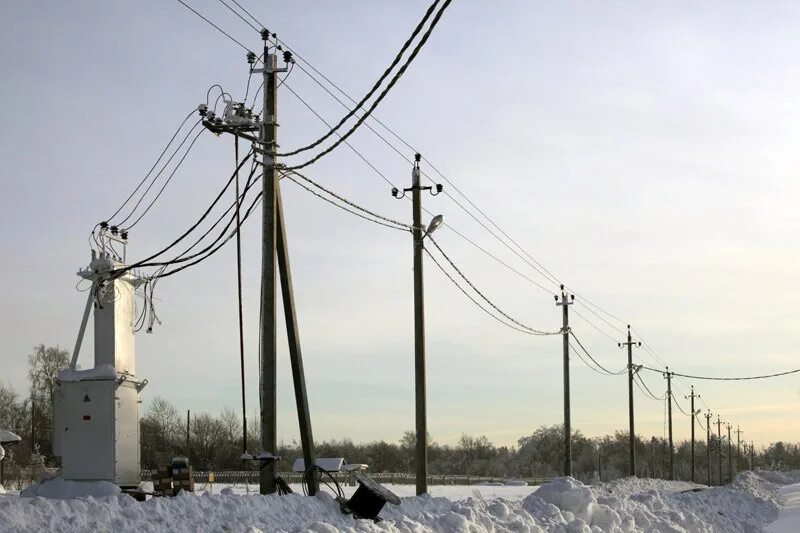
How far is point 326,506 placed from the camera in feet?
52.7

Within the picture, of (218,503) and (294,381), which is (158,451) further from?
(218,503)

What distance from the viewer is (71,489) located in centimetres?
2234

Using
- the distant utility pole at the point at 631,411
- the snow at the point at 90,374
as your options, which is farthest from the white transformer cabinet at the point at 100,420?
the distant utility pole at the point at 631,411

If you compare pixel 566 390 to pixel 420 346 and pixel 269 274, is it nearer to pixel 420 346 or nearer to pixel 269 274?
pixel 420 346

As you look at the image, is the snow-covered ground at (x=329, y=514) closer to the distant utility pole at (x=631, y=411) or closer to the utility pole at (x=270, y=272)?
the utility pole at (x=270, y=272)

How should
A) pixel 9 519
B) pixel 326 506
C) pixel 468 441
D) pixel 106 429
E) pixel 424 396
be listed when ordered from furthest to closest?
pixel 468 441, pixel 424 396, pixel 106 429, pixel 326 506, pixel 9 519

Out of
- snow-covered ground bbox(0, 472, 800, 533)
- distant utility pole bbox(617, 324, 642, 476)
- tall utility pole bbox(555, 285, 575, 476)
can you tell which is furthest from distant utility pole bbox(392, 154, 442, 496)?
distant utility pole bbox(617, 324, 642, 476)

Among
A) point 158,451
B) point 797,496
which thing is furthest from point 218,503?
point 158,451

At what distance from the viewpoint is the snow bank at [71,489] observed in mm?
22125

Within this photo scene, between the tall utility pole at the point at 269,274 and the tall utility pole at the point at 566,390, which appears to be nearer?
the tall utility pole at the point at 269,274

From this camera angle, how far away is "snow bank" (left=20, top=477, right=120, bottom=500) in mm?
22125

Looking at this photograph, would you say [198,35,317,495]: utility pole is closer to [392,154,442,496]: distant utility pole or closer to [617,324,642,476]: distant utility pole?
[392,154,442,496]: distant utility pole

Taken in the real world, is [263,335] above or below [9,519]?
above

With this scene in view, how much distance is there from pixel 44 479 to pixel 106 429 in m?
1.85
